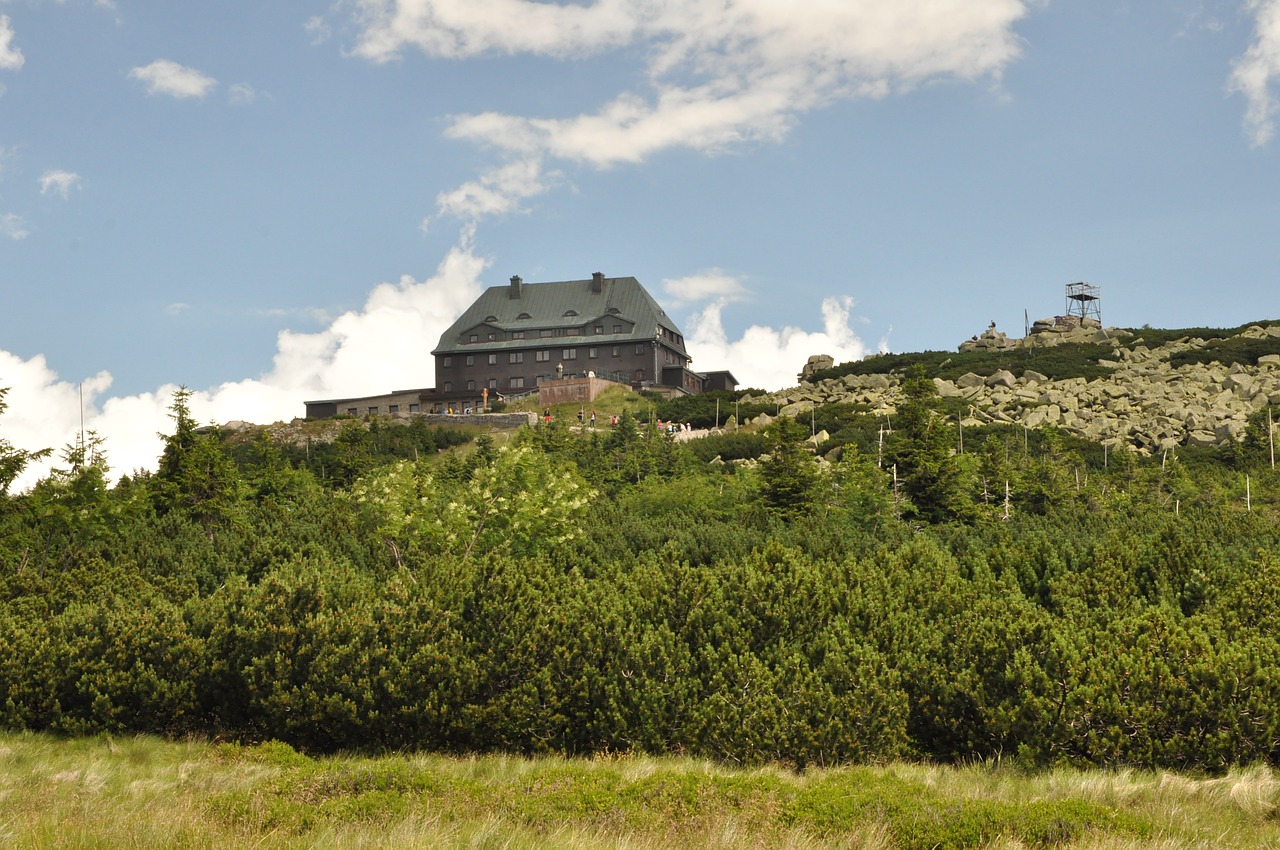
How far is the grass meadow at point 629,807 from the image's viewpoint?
10828 mm

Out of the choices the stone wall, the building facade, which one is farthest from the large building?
the stone wall

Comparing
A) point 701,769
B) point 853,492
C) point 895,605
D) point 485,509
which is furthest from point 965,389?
point 701,769

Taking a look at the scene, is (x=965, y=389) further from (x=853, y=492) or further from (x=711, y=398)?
(x=853, y=492)

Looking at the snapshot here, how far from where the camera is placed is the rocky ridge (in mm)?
Answer: 51656

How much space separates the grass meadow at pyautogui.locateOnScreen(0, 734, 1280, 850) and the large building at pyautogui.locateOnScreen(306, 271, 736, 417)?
61553 mm

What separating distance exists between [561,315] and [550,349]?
12.2 feet

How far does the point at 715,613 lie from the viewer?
16719mm

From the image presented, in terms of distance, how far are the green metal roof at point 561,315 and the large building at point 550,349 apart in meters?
0.07

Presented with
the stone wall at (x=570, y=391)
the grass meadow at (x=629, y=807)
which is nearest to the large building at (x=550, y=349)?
the stone wall at (x=570, y=391)

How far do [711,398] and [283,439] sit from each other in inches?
1002

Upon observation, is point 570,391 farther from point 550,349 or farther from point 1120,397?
point 1120,397

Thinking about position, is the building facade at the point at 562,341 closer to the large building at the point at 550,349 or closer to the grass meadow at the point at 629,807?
the large building at the point at 550,349

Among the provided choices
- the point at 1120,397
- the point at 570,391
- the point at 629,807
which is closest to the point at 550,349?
the point at 570,391

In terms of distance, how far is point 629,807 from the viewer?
11.9 m
